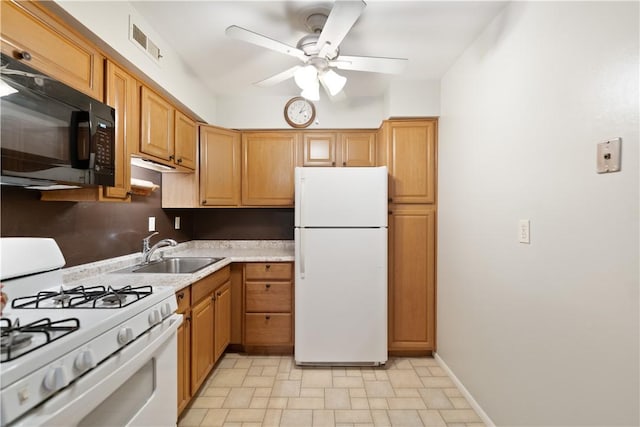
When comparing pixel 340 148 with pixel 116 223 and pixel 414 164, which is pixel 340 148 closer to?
pixel 414 164

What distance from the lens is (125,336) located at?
103 centimetres

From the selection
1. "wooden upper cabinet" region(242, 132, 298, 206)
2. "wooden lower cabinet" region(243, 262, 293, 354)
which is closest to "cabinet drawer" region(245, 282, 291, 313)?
"wooden lower cabinet" region(243, 262, 293, 354)

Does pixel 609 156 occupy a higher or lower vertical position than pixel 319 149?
lower

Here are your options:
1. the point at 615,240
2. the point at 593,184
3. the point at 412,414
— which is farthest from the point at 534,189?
the point at 412,414

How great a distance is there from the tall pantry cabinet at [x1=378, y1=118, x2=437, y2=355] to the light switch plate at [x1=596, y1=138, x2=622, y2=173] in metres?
1.54

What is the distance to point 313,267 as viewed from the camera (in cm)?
238

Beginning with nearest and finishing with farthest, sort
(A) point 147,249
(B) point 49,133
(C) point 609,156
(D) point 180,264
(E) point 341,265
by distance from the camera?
(C) point 609,156 < (B) point 49,133 < (A) point 147,249 < (E) point 341,265 < (D) point 180,264

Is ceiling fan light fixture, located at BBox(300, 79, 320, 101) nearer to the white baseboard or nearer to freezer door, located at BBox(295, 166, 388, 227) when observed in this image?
freezer door, located at BBox(295, 166, 388, 227)

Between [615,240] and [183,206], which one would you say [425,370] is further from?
[183,206]

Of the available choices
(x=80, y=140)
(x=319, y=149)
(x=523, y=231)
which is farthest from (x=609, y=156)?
(x=319, y=149)

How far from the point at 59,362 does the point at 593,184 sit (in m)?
1.76

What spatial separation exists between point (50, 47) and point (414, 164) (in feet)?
7.77

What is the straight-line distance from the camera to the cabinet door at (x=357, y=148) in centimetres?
293

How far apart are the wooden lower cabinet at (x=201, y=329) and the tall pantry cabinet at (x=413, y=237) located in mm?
1399
